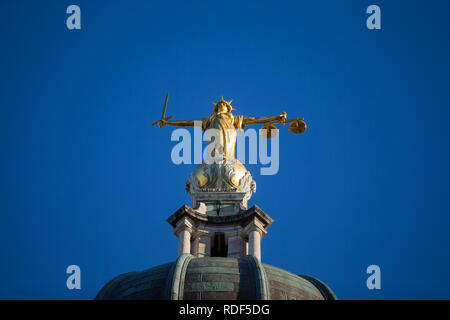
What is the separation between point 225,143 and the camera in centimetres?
6469

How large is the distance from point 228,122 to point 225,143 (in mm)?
1638

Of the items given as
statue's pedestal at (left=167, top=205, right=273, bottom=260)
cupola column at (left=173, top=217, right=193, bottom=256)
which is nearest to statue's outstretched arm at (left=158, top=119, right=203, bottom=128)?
statue's pedestal at (left=167, top=205, right=273, bottom=260)

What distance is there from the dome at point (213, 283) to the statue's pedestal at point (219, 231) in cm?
448

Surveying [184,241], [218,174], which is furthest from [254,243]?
[218,174]

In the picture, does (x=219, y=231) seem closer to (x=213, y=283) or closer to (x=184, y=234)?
(x=184, y=234)

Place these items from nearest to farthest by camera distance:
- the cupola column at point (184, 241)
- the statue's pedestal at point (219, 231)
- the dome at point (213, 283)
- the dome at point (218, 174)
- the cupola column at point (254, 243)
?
the dome at point (213, 283) → the cupola column at point (254, 243) → the cupola column at point (184, 241) → the statue's pedestal at point (219, 231) → the dome at point (218, 174)

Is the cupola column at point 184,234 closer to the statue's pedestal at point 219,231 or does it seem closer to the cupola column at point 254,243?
the statue's pedestal at point 219,231

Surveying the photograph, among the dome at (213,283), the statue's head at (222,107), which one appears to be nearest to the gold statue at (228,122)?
the statue's head at (222,107)

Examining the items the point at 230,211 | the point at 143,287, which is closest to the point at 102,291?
the point at 143,287

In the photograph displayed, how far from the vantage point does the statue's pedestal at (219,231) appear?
60438 mm

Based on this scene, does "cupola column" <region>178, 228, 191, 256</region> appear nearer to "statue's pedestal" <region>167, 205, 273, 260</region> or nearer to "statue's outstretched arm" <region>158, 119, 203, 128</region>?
"statue's pedestal" <region>167, 205, 273, 260</region>

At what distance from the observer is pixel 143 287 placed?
52.9m

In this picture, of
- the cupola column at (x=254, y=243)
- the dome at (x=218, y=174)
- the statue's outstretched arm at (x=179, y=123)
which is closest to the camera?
the cupola column at (x=254, y=243)
